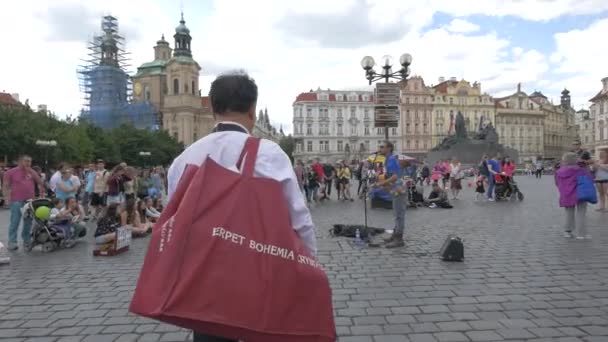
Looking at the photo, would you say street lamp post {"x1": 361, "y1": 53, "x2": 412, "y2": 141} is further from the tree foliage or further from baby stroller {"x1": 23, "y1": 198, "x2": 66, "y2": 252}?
the tree foliage

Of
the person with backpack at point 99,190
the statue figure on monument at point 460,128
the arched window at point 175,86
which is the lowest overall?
the person with backpack at point 99,190

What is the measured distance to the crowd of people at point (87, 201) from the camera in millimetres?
8930

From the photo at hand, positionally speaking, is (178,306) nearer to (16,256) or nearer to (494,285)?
(494,285)

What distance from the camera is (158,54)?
364 feet

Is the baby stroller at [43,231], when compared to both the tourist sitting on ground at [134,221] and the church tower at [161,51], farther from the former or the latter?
the church tower at [161,51]

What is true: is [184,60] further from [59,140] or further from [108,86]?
[59,140]

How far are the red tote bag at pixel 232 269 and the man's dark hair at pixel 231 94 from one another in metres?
0.45

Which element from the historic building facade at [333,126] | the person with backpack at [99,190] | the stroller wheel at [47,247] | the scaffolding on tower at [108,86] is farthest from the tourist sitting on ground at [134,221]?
the historic building facade at [333,126]

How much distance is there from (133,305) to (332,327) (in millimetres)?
824

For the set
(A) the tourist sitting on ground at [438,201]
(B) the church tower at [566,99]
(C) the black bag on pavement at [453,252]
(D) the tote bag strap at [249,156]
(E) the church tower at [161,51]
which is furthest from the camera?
(B) the church tower at [566,99]

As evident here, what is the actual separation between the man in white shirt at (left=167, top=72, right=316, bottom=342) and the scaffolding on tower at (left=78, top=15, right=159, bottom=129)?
254 ft

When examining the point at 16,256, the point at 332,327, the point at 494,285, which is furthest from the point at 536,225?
the point at 16,256

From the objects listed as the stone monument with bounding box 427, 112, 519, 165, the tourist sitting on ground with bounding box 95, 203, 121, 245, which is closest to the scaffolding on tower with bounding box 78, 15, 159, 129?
the stone monument with bounding box 427, 112, 519, 165

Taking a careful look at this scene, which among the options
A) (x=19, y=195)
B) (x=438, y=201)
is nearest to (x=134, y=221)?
(x=19, y=195)
